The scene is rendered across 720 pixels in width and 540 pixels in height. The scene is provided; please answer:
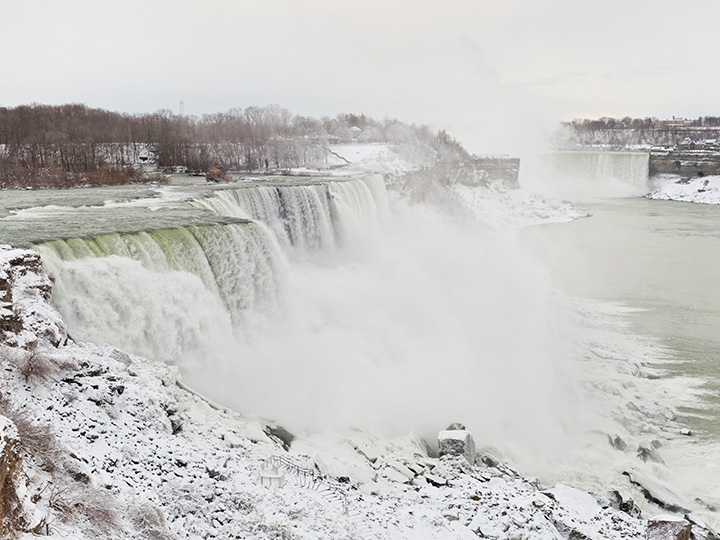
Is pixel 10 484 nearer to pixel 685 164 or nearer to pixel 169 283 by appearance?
pixel 169 283

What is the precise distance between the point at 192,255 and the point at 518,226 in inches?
1276

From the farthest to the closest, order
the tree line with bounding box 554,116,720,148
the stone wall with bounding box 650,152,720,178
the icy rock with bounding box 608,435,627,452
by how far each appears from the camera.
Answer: the tree line with bounding box 554,116,720,148
the stone wall with bounding box 650,152,720,178
the icy rock with bounding box 608,435,627,452

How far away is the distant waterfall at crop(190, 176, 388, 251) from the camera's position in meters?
20.0

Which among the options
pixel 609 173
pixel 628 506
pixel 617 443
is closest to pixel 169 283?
pixel 628 506

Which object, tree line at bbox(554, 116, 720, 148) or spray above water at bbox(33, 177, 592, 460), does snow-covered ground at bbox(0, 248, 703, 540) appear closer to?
spray above water at bbox(33, 177, 592, 460)

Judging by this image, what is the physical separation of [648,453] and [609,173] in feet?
220

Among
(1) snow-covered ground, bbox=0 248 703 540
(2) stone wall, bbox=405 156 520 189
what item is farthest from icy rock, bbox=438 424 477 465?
(2) stone wall, bbox=405 156 520 189

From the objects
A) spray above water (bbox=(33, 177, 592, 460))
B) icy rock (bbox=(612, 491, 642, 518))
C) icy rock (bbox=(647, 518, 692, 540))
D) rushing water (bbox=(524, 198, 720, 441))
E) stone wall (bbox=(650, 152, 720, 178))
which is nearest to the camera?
icy rock (bbox=(647, 518, 692, 540))

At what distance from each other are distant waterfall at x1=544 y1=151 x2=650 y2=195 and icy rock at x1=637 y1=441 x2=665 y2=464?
63994mm

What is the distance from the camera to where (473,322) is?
18578 millimetres

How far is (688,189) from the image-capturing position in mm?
64375

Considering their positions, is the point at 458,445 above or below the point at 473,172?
below

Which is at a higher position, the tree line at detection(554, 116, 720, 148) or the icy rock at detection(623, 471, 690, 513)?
the tree line at detection(554, 116, 720, 148)

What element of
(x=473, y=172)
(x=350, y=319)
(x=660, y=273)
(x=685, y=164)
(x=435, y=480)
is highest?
(x=685, y=164)
